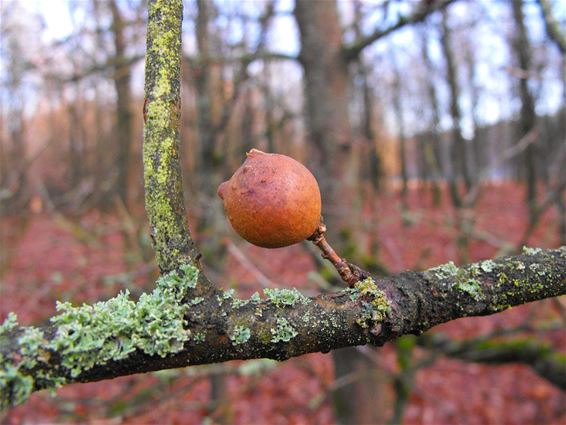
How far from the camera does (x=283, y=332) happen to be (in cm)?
87

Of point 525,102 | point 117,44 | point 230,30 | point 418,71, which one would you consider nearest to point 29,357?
point 230,30

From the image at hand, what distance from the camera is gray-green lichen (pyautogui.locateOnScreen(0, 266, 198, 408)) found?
2.38ft

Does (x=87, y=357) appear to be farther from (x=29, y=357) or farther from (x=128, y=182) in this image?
(x=128, y=182)

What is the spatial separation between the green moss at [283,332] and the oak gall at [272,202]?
0.47 feet

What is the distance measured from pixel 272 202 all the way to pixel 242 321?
22 centimetres

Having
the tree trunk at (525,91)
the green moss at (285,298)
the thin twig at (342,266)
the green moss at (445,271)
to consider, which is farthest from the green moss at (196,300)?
the tree trunk at (525,91)

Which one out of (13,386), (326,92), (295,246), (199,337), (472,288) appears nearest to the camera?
(13,386)

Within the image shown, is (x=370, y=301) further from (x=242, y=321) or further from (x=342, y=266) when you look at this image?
(x=242, y=321)

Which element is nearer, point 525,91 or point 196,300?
point 196,300

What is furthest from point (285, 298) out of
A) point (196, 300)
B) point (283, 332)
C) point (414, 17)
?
point (414, 17)

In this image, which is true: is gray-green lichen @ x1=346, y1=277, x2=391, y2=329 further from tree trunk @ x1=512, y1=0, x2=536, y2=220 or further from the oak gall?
tree trunk @ x1=512, y1=0, x2=536, y2=220

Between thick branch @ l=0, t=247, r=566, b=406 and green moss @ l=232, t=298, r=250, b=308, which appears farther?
green moss @ l=232, t=298, r=250, b=308

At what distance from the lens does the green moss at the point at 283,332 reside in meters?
0.87

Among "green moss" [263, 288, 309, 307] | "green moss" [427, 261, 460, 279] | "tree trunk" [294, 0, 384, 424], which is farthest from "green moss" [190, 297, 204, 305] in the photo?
"tree trunk" [294, 0, 384, 424]
